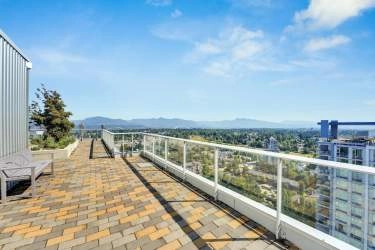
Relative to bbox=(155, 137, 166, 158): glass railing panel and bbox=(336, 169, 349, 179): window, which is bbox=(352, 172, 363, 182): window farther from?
bbox=(155, 137, 166, 158): glass railing panel

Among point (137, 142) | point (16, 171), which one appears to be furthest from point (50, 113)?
point (16, 171)

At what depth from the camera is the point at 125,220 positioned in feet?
10.6

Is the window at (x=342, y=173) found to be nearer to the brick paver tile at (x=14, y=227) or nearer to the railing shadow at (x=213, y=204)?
the railing shadow at (x=213, y=204)

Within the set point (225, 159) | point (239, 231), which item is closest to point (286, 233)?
point (239, 231)

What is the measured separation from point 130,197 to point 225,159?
6.41 feet

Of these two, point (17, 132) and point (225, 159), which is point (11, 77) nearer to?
point (17, 132)

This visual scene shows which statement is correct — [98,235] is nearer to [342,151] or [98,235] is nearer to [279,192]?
[279,192]

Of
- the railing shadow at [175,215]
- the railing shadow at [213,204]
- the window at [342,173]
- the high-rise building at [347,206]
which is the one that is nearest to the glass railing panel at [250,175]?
the railing shadow at [213,204]

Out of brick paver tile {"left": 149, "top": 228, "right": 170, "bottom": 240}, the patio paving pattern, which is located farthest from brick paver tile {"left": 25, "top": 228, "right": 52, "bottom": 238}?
brick paver tile {"left": 149, "top": 228, "right": 170, "bottom": 240}

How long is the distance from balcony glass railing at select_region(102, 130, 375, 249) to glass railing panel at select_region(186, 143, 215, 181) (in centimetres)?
2

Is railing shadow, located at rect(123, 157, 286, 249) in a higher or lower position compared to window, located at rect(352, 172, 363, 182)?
lower

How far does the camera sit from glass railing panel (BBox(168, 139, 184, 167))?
5.91 meters

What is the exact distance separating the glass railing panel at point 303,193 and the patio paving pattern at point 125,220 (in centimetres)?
40

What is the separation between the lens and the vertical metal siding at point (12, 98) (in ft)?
16.5
